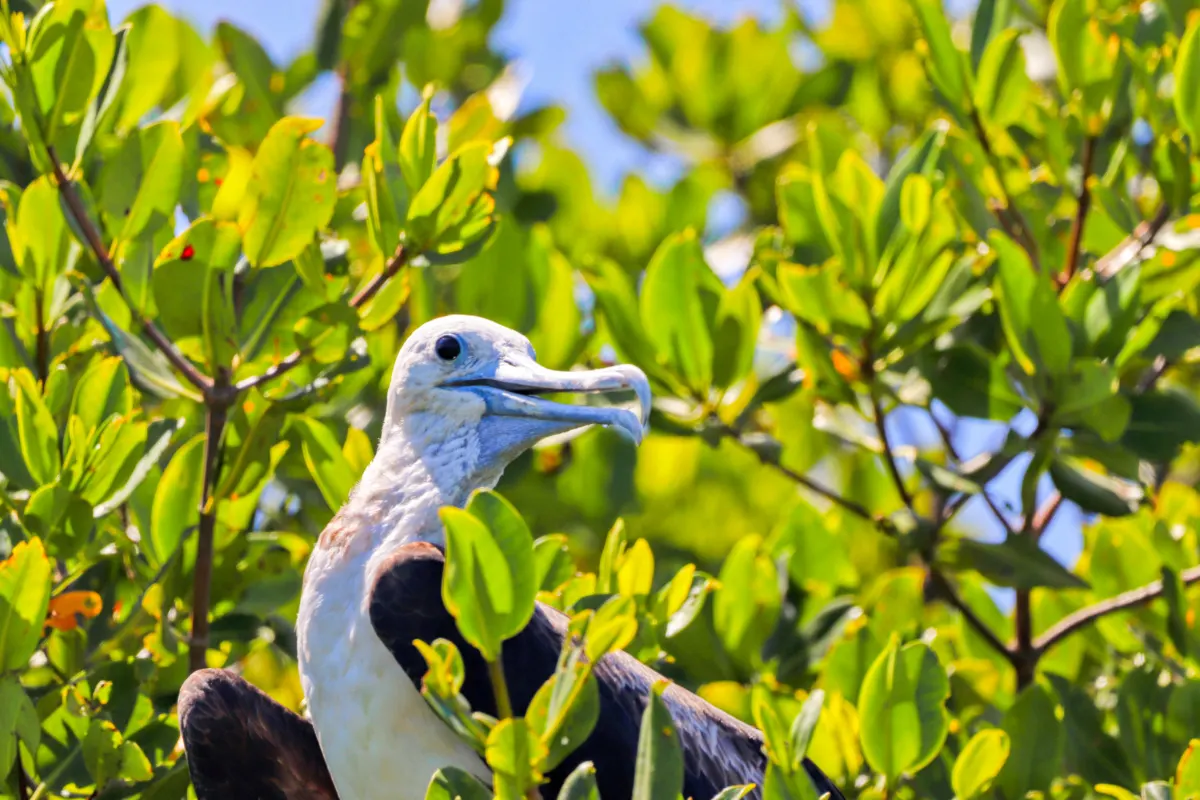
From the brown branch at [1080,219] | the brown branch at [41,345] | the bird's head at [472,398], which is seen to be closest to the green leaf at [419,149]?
the bird's head at [472,398]

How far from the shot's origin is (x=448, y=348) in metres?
3.72

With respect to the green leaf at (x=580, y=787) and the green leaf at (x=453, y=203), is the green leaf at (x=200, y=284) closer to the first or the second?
the green leaf at (x=453, y=203)

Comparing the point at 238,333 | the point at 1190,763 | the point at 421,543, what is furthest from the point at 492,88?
the point at 1190,763

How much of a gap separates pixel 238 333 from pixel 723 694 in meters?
1.41

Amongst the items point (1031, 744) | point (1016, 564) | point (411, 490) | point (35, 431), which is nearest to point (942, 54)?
point (1016, 564)

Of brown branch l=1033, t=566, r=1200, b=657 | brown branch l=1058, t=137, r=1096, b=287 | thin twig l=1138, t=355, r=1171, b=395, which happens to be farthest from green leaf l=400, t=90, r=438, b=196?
thin twig l=1138, t=355, r=1171, b=395

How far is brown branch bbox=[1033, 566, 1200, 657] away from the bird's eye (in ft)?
5.82

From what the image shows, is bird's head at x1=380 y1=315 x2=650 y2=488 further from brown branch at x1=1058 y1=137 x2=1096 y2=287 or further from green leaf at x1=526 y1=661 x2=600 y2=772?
brown branch at x1=1058 y1=137 x2=1096 y2=287

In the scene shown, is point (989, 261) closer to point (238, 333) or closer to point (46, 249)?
point (238, 333)

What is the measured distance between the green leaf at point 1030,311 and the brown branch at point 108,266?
1841mm

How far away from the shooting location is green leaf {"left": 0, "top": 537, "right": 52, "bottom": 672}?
326cm

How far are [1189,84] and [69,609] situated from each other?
9.50ft

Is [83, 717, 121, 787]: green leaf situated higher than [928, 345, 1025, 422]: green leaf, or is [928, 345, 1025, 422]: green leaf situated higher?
[928, 345, 1025, 422]: green leaf

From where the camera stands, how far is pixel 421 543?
3.44m
